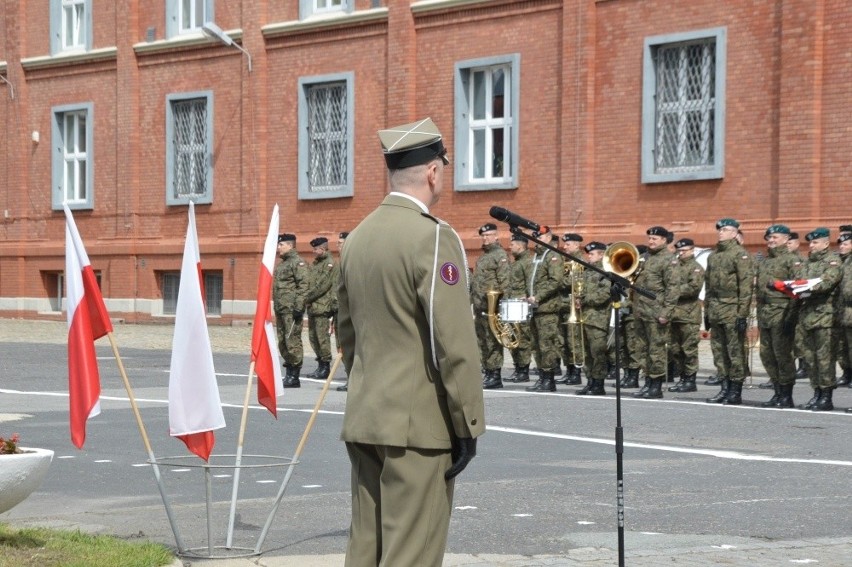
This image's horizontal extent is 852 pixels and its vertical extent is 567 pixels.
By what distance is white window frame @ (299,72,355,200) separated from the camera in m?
31.1

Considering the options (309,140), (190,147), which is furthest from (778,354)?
(190,147)

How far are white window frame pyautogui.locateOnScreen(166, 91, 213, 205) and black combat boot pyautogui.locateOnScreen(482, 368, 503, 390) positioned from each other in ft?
47.5

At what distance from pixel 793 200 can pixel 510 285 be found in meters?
5.85

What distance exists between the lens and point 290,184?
106ft

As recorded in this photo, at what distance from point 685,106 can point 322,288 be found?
26.7ft

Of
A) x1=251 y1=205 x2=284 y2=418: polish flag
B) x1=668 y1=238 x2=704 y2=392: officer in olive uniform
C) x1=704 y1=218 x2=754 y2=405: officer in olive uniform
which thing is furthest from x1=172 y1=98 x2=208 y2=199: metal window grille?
x1=251 y1=205 x2=284 y2=418: polish flag

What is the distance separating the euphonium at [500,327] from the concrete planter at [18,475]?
13.1 m

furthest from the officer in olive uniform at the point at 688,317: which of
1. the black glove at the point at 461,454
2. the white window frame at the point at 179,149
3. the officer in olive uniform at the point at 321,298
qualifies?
the white window frame at the point at 179,149

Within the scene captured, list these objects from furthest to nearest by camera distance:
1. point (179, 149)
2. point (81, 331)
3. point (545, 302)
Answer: point (179, 149) → point (545, 302) → point (81, 331)

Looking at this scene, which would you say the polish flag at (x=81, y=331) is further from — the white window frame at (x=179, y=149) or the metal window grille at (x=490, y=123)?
the white window frame at (x=179, y=149)

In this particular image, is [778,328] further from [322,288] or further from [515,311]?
[322,288]

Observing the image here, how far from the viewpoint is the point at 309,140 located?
105 feet

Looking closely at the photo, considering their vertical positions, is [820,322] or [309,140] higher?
[309,140]

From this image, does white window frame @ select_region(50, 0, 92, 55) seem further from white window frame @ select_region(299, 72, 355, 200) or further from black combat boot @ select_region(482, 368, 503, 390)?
black combat boot @ select_region(482, 368, 503, 390)
